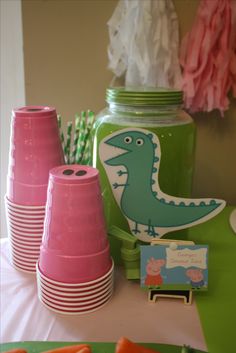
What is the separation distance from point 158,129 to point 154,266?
Result: 0.22m

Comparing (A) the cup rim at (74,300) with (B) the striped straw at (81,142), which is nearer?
(A) the cup rim at (74,300)

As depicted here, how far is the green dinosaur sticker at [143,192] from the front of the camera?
650 mm

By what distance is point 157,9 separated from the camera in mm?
915

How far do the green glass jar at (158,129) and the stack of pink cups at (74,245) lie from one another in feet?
→ 0.31

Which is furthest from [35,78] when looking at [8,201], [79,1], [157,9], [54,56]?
[8,201]

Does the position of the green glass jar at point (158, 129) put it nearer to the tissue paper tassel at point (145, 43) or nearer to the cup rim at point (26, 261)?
the cup rim at point (26, 261)

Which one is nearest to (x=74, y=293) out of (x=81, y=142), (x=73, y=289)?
(x=73, y=289)

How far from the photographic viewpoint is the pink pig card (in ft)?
1.95

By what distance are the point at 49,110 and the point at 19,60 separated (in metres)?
0.49

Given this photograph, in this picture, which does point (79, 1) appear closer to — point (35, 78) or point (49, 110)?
point (35, 78)

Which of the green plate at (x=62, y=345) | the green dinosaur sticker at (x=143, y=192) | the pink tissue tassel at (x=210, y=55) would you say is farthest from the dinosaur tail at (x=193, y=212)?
the pink tissue tassel at (x=210, y=55)

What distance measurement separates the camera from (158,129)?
66cm

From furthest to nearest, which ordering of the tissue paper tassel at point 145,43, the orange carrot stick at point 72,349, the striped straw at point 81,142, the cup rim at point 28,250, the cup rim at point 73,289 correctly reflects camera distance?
the tissue paper tassel at point 145,43 < the striped straw at point 81,142 < the cup rim at point 28,250 < the cup rim at point 73,289 < the orange carrot stick at point 72,349

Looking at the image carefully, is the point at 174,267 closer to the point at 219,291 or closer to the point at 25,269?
the point at 219,291
